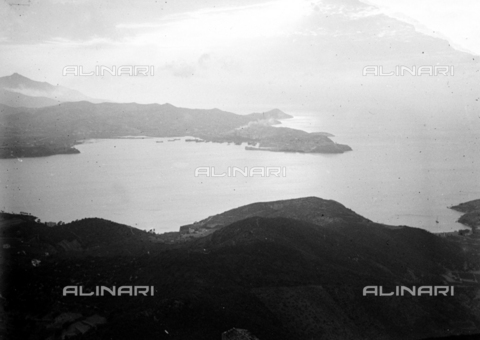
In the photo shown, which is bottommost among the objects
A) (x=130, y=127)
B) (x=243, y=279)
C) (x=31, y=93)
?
(x=243, y=279)

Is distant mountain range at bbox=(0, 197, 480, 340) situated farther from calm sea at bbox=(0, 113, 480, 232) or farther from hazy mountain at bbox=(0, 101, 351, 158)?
hazy mountain at bbox=(0, 101, 351, 158)

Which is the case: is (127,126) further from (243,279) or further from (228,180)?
(243,279)

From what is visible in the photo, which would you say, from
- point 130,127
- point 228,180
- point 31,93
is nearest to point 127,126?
point 130,127

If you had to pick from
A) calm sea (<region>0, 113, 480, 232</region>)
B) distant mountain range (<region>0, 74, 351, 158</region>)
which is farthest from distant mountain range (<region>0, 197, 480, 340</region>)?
distant mountain range (<region>0, 74, 351, 158</region>)

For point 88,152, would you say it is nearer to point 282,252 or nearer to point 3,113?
point 3,113

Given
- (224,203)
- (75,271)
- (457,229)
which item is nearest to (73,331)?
(75,271)

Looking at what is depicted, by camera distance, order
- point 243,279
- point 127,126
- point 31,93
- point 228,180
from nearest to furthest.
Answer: point 243,279 → point 31,93 → point 228,180 → point 127,126
